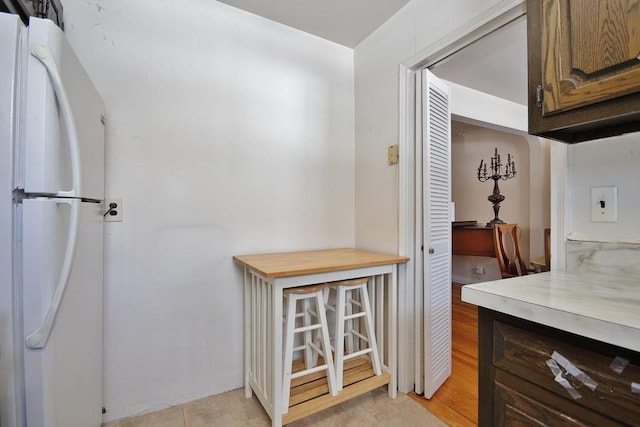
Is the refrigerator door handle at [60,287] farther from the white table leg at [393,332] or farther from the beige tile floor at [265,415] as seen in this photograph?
the white table leg at [393,332]

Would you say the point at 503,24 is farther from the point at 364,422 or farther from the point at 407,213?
the point at 364,422

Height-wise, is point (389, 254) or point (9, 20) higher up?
point (9, 20)

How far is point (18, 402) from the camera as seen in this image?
857mm

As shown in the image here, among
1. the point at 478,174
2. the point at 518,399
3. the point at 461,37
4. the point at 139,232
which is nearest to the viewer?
the point at 518,399

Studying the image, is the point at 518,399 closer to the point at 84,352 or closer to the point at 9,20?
the point at 84,352

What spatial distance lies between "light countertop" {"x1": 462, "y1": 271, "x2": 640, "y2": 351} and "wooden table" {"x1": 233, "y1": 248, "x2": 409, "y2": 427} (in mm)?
760

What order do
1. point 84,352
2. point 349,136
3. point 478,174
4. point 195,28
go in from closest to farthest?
point 84,352 < point 195,28 < point 349,136 < point 478,174

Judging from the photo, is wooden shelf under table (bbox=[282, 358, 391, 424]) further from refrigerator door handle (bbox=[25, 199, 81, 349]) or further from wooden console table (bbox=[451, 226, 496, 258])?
wooden console table (bbox=[451, 226, 496, 258])

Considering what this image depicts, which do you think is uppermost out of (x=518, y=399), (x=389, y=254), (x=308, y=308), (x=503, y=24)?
(x=503, y=24)

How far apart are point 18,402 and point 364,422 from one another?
141 cm

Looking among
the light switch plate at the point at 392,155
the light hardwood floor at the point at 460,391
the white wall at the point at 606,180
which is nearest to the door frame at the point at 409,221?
the light switch plate at the point at 392,155

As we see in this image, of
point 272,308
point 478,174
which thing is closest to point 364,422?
point 272,308

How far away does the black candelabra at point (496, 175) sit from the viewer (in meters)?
3.84

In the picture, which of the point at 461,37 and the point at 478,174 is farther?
the point at 478,174
